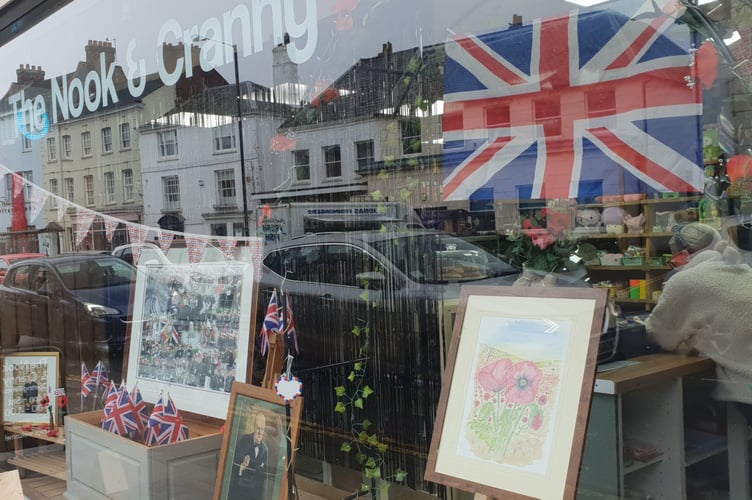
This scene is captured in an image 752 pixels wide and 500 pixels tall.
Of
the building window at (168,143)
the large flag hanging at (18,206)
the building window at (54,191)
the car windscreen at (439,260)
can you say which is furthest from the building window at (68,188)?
the car windscreen at (439,260)

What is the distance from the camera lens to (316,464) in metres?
2.73

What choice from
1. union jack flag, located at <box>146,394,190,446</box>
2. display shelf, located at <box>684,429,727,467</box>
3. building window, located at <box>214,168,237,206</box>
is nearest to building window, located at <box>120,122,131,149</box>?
building window, located at <box>214,168,237,206</box>

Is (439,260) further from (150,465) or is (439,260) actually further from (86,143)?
(86,143)

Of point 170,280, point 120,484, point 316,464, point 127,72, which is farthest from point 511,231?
point 127,72

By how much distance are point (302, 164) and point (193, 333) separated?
2.68 feet

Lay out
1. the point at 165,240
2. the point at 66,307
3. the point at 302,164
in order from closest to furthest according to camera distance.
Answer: the point at 302,164 < the point at 165,240 < the point at 66,307

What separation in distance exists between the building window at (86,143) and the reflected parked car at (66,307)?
59 centimetres

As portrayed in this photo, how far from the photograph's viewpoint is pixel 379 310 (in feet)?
8.43

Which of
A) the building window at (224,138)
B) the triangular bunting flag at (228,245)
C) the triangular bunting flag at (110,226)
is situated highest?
the building window at (224,138)

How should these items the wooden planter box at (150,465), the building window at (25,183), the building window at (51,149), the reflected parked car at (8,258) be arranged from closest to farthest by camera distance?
the wooden planter box at (150,465) < the building window at (51,149) < the building window at (25,183) < the reflected parked car at (8,258)

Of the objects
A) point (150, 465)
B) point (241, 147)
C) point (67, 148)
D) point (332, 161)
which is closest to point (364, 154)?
point (332, 161)

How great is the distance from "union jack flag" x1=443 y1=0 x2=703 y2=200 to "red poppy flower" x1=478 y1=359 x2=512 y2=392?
0.89 m

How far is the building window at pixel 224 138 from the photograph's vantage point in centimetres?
301

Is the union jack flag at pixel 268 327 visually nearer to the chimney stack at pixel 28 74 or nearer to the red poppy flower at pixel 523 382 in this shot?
the red poppy flower at pixel 523 382
